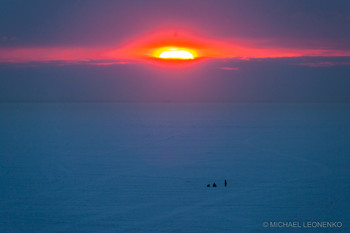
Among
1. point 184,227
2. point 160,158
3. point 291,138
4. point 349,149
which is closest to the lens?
point 184,227

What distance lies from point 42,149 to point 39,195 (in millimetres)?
16929

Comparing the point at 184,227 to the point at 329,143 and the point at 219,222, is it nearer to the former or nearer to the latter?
the point at 219,222

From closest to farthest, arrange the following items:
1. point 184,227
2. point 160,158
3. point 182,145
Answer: point 184,227 → point 160,158 → point 182,145

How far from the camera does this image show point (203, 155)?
31109 millimetres

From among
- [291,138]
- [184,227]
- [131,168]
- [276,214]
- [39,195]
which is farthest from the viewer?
[291,138]

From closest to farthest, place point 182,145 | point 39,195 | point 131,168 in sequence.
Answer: point 39,195
point 131,168
point 182,145

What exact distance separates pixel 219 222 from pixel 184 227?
5.07ft

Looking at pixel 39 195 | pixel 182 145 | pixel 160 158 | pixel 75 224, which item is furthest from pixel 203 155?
pixel 75 224

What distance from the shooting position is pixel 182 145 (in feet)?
123

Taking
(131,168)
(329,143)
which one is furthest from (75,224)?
(329,143)

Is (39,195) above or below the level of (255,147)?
below

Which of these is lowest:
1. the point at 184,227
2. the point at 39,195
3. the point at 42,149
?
the point at 184,227

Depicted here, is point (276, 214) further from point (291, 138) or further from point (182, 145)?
point (291, 138)

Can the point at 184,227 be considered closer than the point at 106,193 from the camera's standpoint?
Yes
